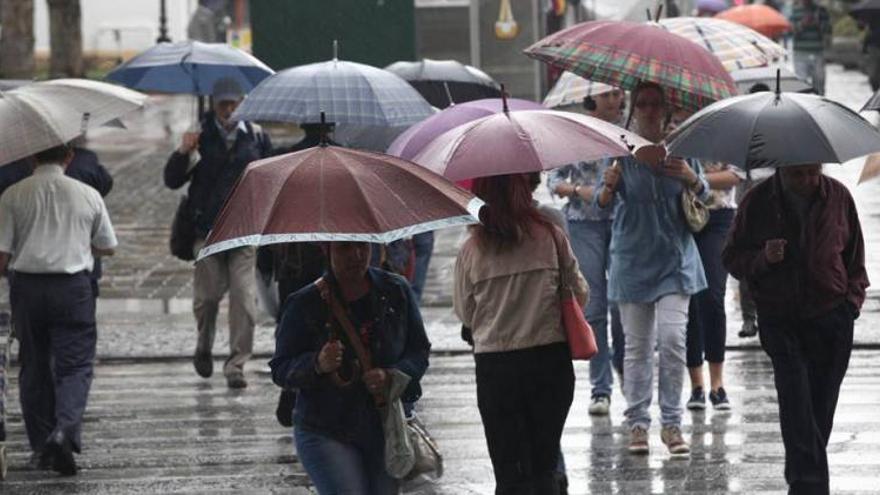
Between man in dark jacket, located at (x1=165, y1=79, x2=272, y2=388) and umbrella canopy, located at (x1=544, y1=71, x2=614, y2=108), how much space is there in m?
2.19

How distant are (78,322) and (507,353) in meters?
3.42

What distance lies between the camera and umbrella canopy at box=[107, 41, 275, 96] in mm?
13914

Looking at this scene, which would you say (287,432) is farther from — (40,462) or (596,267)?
(596,267)

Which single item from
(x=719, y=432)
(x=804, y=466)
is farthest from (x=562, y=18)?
(x=804, y=466)

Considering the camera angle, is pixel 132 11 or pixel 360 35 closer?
pixel 360 35

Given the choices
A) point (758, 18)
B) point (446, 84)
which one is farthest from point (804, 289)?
point (758, 18)

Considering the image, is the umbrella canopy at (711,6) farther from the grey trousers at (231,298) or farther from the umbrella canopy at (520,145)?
the umbrella canopy at (520,145)

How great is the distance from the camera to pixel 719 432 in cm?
1147

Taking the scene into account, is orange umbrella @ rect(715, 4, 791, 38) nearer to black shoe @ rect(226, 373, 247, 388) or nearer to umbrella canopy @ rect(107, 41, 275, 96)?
umbrella canopy @ rect(107, 41, 275, 96)

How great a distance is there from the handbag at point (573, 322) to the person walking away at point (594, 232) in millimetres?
3135

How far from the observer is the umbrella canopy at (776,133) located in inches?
330

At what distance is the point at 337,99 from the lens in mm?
11453

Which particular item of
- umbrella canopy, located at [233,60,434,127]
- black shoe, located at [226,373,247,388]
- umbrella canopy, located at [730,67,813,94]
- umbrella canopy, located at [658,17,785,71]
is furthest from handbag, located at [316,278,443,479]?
umbrella canopy, located at [730,67,813,94]

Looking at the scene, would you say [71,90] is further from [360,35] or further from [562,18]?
[562,18]
